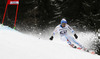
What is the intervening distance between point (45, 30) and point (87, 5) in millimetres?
7328

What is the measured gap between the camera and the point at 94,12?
20.2 m

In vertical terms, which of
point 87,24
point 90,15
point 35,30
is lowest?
point 35,30

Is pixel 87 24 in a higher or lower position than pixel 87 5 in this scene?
lower

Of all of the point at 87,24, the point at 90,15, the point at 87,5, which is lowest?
the point at 87,24

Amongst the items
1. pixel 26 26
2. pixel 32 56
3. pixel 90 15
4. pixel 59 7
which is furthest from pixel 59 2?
pixel 32 56

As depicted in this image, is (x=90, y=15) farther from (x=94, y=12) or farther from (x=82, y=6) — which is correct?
(x=82, y=6)

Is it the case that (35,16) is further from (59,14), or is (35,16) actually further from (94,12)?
(94,12)

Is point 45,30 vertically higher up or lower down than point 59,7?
lower down

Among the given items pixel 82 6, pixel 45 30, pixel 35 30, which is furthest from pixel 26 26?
pixel 82 6

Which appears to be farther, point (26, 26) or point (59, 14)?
point (26, 26)

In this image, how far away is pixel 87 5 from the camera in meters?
20.1

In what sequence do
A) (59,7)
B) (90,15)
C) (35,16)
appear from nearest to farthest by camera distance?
(90,15) < (59,7) < (35,16)

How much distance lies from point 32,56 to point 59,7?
61.1ft

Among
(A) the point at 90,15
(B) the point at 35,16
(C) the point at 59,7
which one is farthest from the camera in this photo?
(B) the point at 35,16
